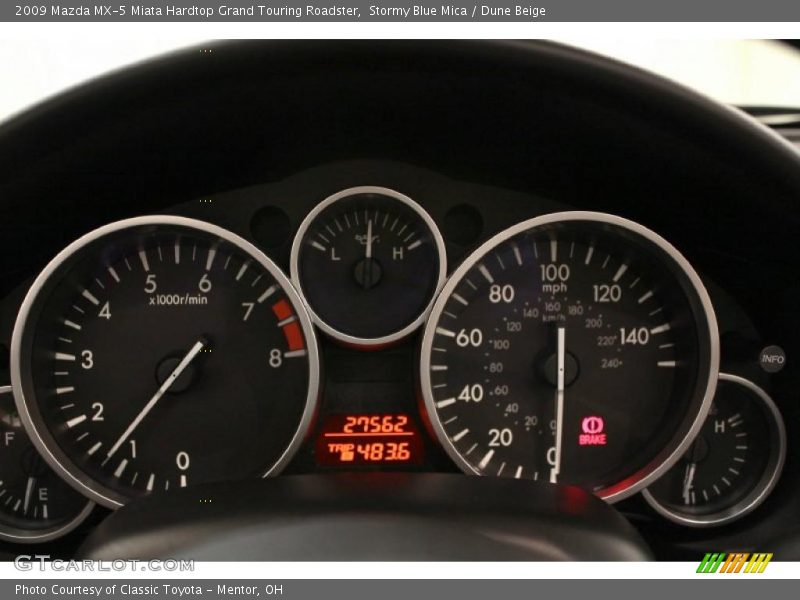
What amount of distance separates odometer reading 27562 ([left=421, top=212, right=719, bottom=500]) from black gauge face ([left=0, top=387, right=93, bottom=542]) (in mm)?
838

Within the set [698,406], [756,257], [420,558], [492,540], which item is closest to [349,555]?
[420,558]

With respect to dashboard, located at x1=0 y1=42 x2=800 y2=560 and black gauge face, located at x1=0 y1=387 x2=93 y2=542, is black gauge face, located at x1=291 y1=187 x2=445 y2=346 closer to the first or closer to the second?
dashboard, located at x1=0 y1=42 x2=800 y2=560

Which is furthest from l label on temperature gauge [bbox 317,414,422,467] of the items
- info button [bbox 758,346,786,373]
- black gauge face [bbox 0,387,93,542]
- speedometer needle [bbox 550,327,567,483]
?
info button [bbox 758,346,786,373]

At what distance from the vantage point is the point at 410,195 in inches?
73.9

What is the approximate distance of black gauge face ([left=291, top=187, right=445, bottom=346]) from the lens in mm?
1819

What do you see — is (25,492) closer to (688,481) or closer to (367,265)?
(367,265)

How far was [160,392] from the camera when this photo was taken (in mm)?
1675

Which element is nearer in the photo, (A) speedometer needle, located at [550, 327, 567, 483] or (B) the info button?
(A) speedometer needle, located at [550, 327, 567, 483]

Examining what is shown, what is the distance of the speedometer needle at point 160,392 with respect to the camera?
1676mm

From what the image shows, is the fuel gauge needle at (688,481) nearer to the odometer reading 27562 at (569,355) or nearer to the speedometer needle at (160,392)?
the odometer reading 27562 at (569,355)

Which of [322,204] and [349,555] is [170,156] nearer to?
[322,204]

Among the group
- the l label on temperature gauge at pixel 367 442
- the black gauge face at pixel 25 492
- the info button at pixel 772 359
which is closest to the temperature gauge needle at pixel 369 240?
the l label on temperature gauge at pixel 367 442

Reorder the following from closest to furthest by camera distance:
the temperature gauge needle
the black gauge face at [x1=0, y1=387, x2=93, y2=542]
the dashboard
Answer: the dashboard, the black gauge face at [x1=0, y1=387, x2=93, y2=542], the temperature gauge needle

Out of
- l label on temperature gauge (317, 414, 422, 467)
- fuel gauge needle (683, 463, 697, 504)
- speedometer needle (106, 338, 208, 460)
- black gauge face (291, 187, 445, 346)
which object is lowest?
fuel gauge needle (683, 463, 697, 504)
